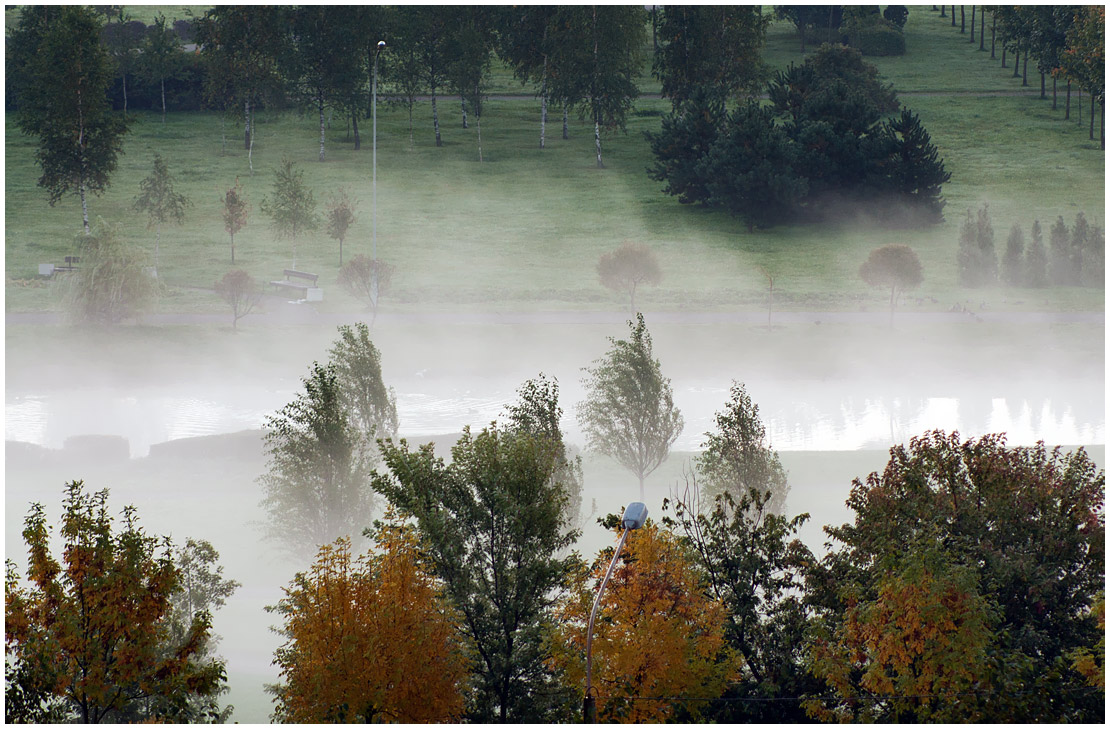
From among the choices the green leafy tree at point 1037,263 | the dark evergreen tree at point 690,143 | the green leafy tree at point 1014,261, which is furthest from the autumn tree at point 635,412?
the dark evergreen tree at point 690,143

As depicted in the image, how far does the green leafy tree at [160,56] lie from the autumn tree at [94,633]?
3020 inches

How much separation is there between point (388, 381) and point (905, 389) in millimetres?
21816

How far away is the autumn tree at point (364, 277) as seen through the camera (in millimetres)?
58000

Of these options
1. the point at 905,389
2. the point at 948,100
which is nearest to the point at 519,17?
the point at 948,100

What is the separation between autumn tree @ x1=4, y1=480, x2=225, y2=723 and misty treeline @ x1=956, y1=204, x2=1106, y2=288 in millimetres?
55304

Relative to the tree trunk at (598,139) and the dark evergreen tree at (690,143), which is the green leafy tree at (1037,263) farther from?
the tree trunk at (598,139)

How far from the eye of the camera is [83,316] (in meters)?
54.6

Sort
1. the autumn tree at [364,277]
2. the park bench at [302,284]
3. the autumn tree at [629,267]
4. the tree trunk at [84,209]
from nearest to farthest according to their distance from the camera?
1. the autumn tree at [364,277]
2. the autumn tree at [629,267]
3. the park bench at [302,284]
4. the tree trunk at [84,209]

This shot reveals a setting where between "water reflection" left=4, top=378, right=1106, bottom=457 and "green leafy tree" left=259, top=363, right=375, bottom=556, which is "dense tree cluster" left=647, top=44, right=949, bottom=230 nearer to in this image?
"water reflection" left=4, top=378, right=1106, bottom=457

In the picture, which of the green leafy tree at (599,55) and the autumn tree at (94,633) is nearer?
the autumn tree at (94,633)

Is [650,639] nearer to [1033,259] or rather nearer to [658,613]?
[658,613]

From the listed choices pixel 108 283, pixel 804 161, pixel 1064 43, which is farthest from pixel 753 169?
pixel 108 283

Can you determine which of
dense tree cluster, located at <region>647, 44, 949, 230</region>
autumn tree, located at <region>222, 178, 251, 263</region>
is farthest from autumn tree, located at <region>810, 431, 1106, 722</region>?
dense tree cluster, located at <region>647, 44, 949, 230</region>

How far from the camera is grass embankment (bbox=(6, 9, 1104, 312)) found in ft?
215
